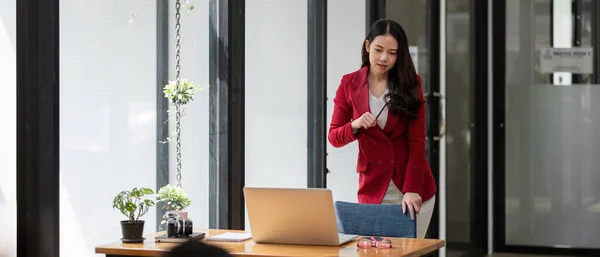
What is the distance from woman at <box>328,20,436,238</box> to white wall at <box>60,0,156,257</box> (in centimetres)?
77

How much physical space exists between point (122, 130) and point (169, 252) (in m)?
2.46

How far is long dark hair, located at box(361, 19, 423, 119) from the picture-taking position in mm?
3742

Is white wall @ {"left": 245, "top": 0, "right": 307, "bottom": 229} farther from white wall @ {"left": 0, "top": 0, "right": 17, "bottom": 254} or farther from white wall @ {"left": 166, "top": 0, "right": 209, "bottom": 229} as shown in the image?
white wall @ {"left": 0, "top": 0, "right": 17, "bottom": 254}

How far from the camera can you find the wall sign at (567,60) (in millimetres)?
8359

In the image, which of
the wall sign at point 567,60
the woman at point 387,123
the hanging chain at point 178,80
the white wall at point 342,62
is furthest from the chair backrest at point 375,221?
the wall sign at point 567,60

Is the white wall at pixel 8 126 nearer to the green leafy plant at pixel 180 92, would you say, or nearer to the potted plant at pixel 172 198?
the potted plant at pixel 172 198

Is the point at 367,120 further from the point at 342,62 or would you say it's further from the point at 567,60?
the point at 567,60

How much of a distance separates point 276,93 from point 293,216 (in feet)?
5.63

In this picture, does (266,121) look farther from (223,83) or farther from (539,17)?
(539,17)

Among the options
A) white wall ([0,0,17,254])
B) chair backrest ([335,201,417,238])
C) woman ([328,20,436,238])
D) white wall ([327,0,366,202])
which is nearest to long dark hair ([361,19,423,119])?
woman ([328,20,436,238])

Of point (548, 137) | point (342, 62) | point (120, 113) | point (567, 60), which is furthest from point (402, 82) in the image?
point (548, 137)

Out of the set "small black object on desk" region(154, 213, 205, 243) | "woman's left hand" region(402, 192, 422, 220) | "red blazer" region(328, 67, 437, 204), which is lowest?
"small black object on desk" region(154, 213, 205, 243)

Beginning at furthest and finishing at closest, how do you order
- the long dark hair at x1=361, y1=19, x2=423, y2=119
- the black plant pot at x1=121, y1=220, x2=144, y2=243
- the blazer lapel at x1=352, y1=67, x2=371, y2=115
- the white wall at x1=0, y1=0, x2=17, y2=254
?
the blazer lapel at x1=352, y1=67, x2=371, y2=115 → the long dark hair at x1=361, y1=19, x2=423, y2=119 → the black plant pot at x1=121, y1=220, x2=144, y2=243 → the white wall at x1=0, y1=0, x2=17, y2=254

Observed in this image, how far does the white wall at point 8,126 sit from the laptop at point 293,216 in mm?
723
